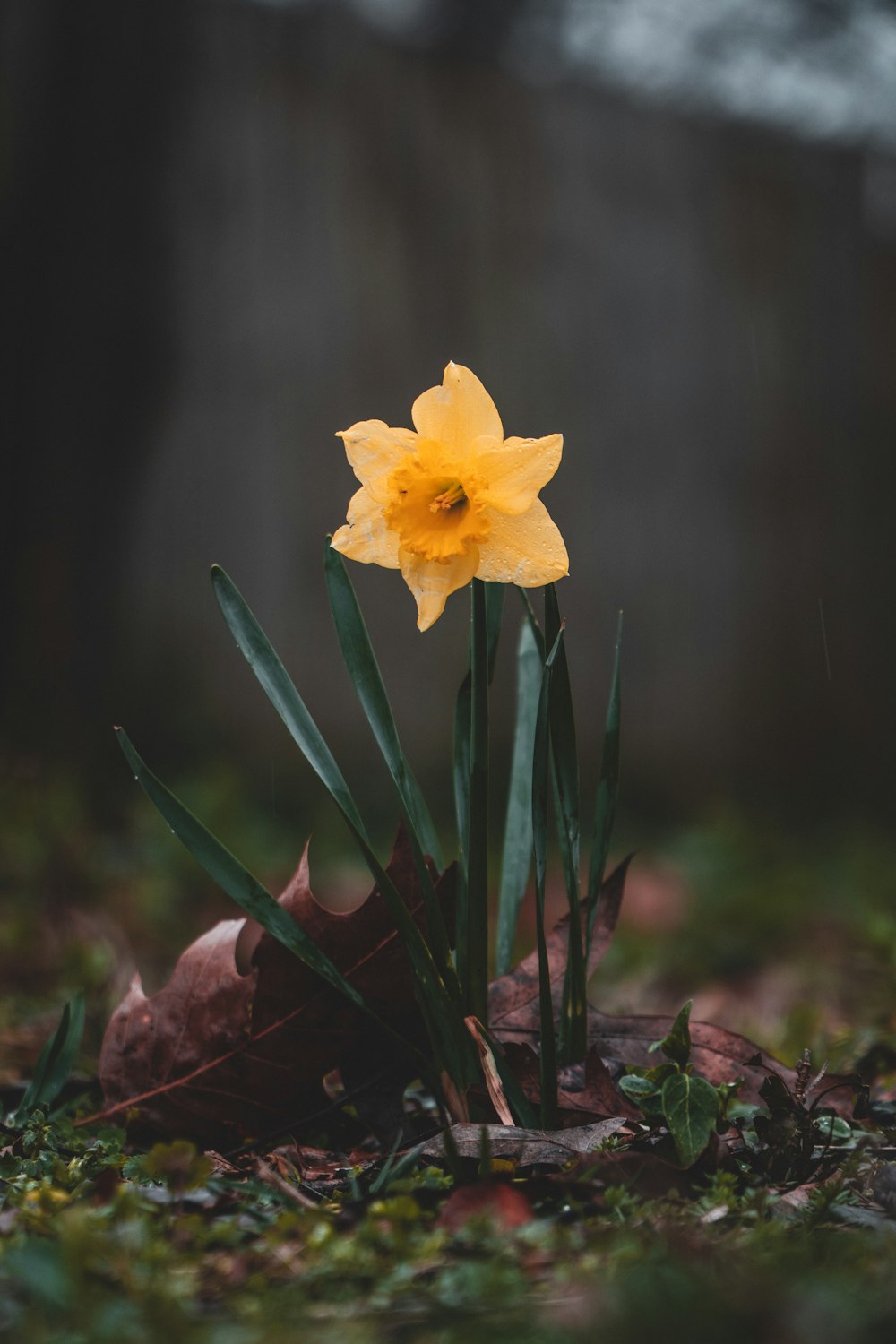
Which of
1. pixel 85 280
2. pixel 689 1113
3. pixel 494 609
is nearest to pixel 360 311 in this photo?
pixel 85 280

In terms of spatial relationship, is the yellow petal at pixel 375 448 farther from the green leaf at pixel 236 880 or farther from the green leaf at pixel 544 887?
the green leaf at pixel 236 880

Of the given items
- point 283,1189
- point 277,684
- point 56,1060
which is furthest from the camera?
point 56,1060

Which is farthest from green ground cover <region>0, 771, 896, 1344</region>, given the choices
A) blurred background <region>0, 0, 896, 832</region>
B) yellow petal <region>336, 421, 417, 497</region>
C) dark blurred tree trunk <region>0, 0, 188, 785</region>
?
dark blurred tree trunk <region>0, 0, 188, 785</region>

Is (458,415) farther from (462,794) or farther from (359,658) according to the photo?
(462,794)

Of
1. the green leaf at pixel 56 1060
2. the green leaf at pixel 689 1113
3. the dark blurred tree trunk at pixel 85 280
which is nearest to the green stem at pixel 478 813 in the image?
the green leaf at pixel 689 1113

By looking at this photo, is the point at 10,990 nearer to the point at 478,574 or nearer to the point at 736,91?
the point at 478,574
